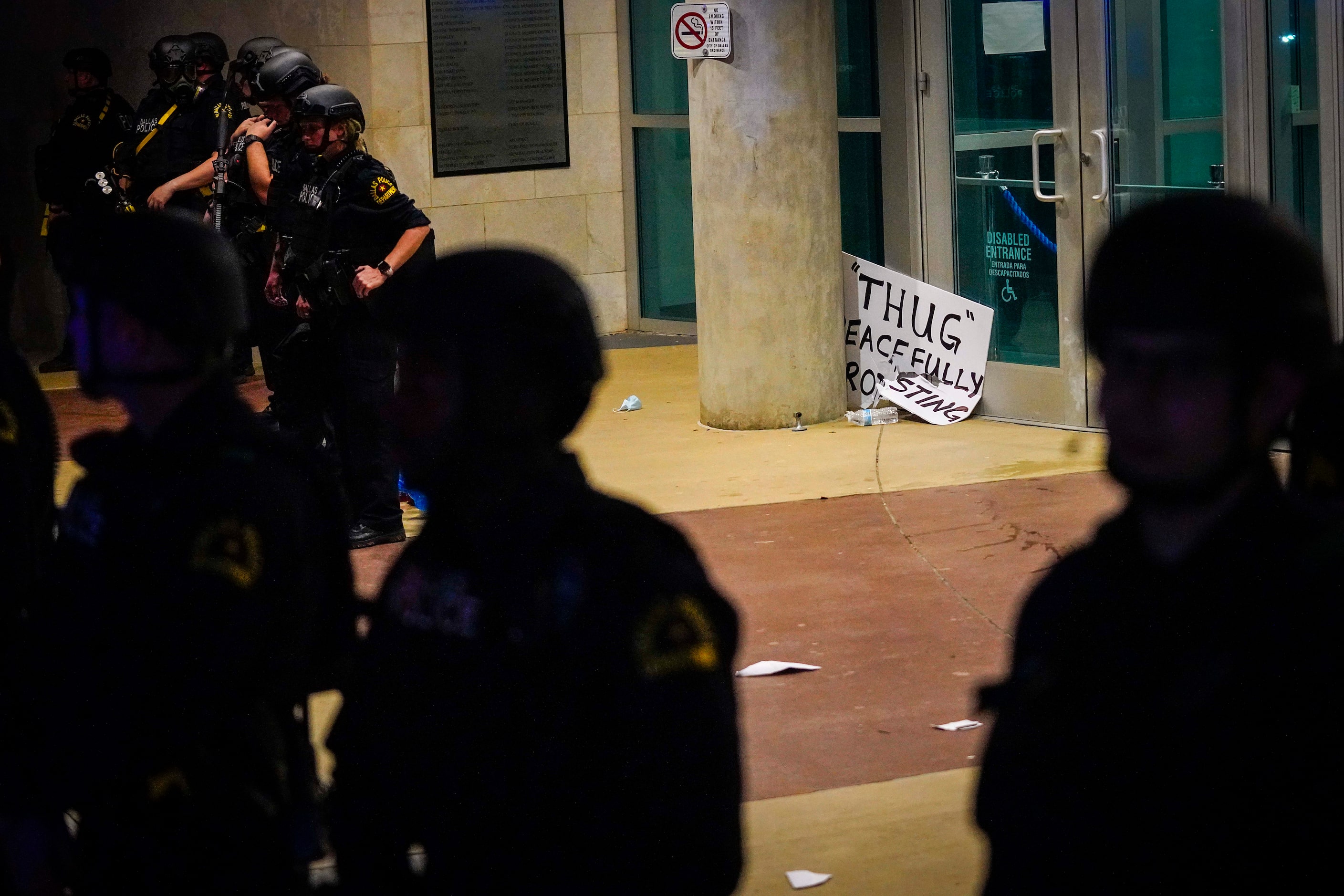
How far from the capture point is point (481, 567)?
1.97 metres

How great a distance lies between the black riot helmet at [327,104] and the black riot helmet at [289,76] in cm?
63

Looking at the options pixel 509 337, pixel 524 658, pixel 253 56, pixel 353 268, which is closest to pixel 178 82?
pixel 253 56

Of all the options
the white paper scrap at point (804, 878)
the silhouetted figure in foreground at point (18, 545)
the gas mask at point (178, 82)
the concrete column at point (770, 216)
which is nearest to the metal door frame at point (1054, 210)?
the concrete column at point (770, 216)

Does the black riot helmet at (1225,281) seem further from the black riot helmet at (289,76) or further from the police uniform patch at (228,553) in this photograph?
the black riot helmet at (289,76)

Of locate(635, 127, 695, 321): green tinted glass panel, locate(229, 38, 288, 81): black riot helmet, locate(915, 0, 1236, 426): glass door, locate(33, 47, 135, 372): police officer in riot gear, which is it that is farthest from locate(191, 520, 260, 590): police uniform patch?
locate(635, 127, 695, 321): green tinted glass panel

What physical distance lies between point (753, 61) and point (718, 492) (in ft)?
7.25

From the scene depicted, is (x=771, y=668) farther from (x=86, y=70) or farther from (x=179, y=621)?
(x=86, y=70)

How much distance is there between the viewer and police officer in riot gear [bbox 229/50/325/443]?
7422mm

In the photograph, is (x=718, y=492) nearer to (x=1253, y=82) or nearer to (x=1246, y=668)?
(x=1253, y=82)

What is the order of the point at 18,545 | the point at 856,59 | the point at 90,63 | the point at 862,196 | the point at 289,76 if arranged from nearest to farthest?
the point at 18,545 → the point at 289,76 → the point at 856,59 → the point at 862,196 → the point at 90,63

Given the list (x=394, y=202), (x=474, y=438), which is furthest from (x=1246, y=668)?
(x=394, y=202)

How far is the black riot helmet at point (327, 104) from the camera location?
698cm

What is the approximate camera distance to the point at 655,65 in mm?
12648

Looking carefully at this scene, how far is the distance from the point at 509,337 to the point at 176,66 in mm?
9463
